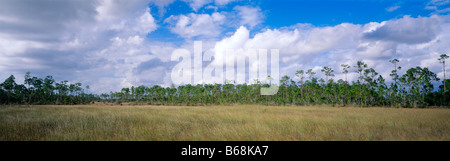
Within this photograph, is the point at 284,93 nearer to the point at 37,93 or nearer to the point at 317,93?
the point at 317,93

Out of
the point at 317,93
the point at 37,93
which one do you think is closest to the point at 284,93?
the point at 317,93

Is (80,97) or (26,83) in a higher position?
(26,83)

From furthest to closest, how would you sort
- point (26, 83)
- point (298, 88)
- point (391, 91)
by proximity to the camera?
point (298, 88), point (26, 83), point (391, 91)
